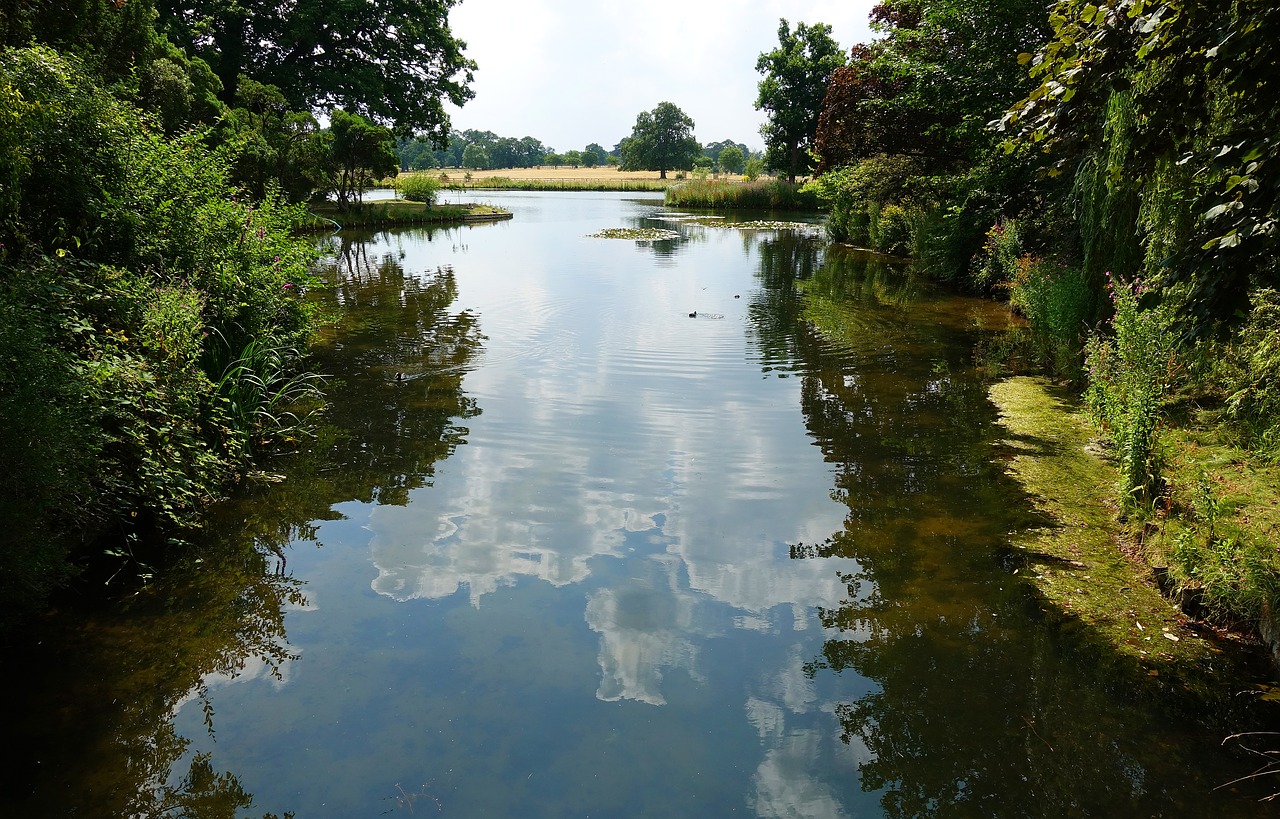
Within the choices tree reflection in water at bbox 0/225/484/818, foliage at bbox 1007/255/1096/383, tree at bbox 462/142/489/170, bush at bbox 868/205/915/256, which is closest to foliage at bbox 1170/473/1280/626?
foliage at bbox 1007/255/1096/383

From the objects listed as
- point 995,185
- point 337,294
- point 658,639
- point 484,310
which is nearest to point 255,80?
point 337,294

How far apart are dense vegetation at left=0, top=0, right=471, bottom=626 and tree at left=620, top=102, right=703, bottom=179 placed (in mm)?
95028

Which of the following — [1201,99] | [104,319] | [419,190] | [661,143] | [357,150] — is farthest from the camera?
[661,143]

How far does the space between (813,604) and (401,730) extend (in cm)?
264

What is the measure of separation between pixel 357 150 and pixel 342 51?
15.6ft

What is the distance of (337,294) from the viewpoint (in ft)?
52.0

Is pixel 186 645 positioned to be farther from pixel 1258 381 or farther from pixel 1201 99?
pixel 1258 381

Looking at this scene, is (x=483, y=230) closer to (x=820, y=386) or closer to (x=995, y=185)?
(x=995, y=185)

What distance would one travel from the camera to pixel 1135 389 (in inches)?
235

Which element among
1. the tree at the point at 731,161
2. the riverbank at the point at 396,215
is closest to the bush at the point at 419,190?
the riverbank at the point at 396,215

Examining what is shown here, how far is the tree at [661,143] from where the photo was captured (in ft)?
330

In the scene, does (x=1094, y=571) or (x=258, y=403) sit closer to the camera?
(x=1094, y=571)

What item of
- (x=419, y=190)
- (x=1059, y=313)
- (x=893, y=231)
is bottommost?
(x=1059, y=313)

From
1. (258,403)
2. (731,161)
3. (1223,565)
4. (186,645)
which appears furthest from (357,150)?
(731,161)
